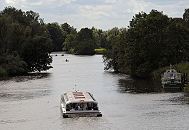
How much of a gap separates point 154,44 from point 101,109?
49806 mm

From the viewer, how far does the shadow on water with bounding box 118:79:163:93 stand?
8350cm

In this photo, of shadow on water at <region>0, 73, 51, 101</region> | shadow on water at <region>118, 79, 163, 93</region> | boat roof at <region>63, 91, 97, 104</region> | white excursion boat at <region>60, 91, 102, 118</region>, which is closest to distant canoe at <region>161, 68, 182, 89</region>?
shadow on water at <region>118, 79, 163, 93</region>

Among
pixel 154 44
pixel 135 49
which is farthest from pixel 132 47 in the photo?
pixel 154 44

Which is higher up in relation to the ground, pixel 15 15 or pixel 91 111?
pixel 15 15

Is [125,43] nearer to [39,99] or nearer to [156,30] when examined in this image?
[156,30]

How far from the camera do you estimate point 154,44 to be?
109 m

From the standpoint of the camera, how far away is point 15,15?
16388 centimetres

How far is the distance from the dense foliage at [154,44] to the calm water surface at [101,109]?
52.3 feet

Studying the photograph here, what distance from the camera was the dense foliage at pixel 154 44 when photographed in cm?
10750

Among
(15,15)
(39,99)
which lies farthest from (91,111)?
(15,15)

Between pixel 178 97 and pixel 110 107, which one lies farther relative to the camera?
pixel 178 97

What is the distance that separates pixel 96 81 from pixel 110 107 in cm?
3780

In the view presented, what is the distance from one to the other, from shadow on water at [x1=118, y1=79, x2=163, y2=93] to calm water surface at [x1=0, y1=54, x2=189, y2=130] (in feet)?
1.09

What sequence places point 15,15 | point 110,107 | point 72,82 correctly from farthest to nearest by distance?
point 15,15 < point 72,82 < point 110,107
